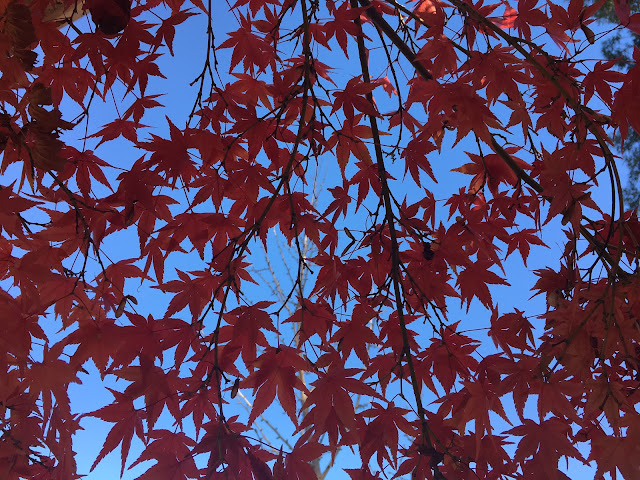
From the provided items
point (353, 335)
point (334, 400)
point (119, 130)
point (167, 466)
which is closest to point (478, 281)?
point (353, 335)

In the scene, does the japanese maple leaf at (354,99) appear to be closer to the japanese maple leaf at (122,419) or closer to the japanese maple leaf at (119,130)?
the japanese maple leaf at (119,130)

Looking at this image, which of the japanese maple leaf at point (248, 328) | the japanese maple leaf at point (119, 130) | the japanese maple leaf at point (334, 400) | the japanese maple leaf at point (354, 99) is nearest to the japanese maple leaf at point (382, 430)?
the japanese maple leaf at point (334, 400)

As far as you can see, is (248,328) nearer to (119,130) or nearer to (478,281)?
(478,281)

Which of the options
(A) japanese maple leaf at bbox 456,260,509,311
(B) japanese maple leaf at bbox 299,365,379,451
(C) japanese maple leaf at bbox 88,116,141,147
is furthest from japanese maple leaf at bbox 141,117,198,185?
(A) japanese maple leaf at bbox 456,260,509,311

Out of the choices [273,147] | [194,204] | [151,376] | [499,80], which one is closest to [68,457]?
[151,376]

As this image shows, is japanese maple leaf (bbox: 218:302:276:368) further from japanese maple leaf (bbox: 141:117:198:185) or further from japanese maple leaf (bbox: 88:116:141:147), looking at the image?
japanese maple leaf (bbox: 88:116:141:147)

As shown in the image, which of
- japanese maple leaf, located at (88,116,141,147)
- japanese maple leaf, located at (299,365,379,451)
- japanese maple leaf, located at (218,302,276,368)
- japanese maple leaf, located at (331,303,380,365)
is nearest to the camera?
japanese maple leaf, located at (299,365,379,451)

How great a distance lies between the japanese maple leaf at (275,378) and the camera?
2.89ft

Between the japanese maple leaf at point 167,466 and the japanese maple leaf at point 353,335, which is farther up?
the japanese maple leaf at point 353,335

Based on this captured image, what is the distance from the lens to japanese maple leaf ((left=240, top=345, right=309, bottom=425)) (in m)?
0.88

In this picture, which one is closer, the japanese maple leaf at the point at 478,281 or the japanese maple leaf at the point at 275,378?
the japanese maple leaf at the point at 275,378

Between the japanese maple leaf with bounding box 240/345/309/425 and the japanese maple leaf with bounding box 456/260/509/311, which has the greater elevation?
the japanese maple leaf with bounding box 456/260/509/311

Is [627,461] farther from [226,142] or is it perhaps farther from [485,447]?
[226,142]

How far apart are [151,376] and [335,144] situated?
72 centimetres
